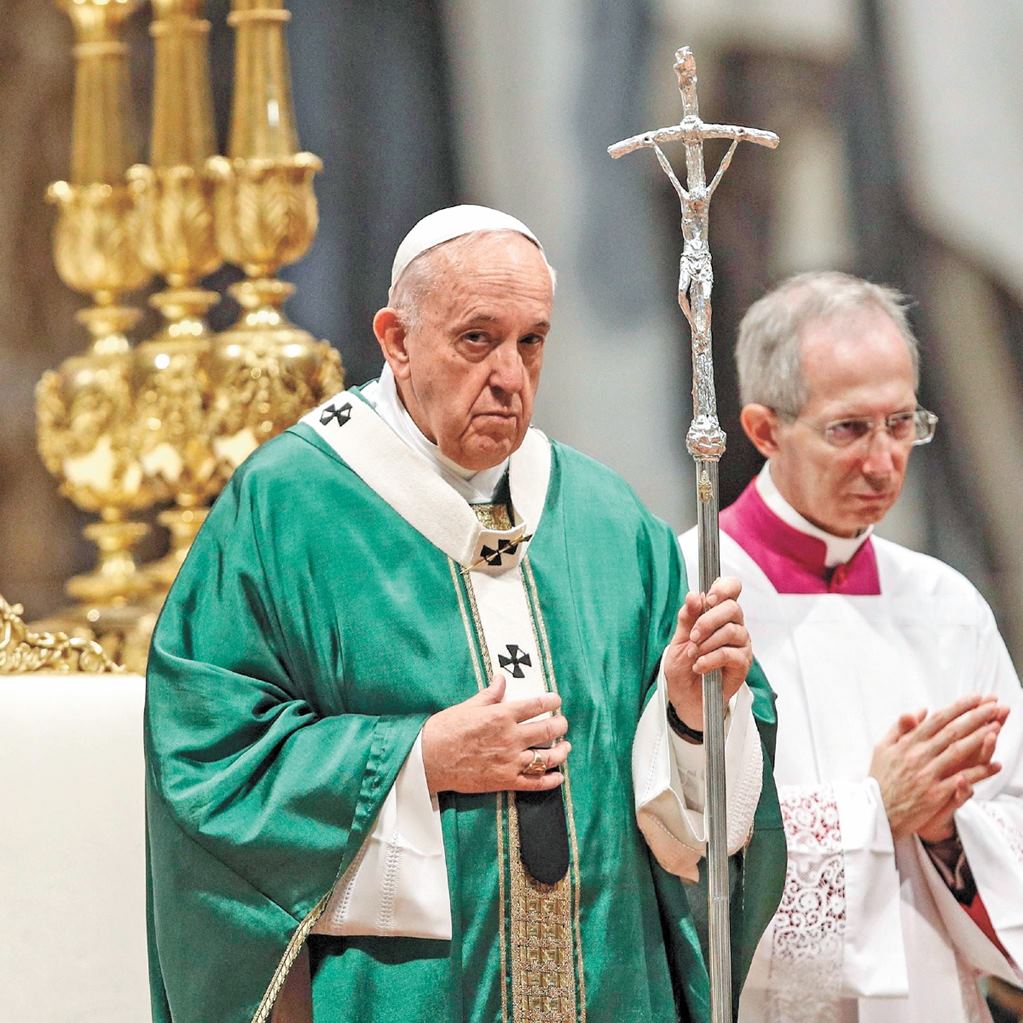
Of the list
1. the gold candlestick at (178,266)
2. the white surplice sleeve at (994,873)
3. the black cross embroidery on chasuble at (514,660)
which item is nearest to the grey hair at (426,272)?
the black cross embroidery on chasuble at (514,660)

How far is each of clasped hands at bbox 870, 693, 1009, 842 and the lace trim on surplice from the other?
129 millimetres

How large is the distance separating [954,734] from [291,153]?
230cm

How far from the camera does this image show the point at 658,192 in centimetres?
560

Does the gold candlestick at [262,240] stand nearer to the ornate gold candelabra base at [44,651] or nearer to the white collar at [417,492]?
the ornate gold candelabra base at [44,651]

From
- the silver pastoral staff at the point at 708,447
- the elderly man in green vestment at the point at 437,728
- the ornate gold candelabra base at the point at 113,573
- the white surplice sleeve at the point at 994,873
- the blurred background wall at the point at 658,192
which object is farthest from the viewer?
the blurred background wall at the point at 658,192

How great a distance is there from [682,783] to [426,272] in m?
0.90

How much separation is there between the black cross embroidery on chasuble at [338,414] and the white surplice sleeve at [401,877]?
0.59 meters

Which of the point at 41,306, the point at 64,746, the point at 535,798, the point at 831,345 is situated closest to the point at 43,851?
the point at 64,746

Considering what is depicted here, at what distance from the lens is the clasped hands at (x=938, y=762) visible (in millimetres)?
3924

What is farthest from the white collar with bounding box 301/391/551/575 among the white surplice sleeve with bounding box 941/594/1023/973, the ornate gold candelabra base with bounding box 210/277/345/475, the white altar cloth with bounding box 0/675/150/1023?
the ornate gold candelabra base with bounding box 210/277/345/475

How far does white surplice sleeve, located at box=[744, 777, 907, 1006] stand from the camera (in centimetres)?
391

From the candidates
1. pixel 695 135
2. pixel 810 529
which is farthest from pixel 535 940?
pixel 810 529

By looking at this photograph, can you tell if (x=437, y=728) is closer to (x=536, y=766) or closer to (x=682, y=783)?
(x=536, y=766)

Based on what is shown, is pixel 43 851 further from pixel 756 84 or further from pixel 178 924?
pixel 756 84
